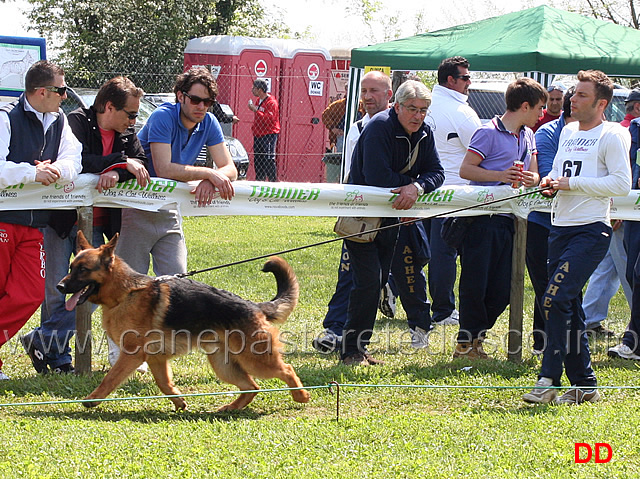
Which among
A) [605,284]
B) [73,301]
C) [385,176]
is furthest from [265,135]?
[73,301]

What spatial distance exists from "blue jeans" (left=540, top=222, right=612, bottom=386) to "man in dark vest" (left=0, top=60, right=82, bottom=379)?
336 centimetres

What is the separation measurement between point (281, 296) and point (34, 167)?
1.83 m

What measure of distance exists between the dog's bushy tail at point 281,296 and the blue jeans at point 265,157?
13.5 m

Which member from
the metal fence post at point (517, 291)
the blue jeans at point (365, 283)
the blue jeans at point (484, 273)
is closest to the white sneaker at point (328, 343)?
the blue jeans at point (365, 283)

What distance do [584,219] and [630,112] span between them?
3.45 m

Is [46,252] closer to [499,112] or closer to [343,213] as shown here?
[343,213]

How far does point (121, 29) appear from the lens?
88.3 feet

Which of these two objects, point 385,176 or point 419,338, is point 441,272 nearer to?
point 419,338

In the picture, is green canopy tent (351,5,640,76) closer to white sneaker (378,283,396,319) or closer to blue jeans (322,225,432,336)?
white sneaker (378,283,396,319)

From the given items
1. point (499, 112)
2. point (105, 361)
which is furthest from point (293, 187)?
point (499, 112)

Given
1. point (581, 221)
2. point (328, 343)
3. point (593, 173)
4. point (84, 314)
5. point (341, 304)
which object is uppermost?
point (593, 173)

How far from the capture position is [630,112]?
27.1 ft

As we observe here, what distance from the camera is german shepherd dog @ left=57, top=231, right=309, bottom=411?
4.95 meters

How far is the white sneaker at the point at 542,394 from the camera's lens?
5.30 meters
